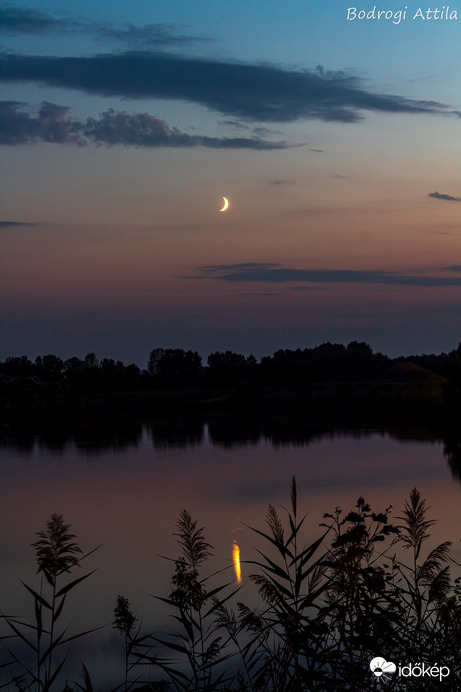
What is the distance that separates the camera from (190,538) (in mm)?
3398

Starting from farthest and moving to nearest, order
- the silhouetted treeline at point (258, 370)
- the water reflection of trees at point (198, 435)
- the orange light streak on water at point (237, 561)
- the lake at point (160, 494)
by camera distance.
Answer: the silhouetted treeline at point (258, 370) < the water reflection of trees at point (198, 435) < the orange light streak on water at point (237, 561) < the lake at point (160, 494)

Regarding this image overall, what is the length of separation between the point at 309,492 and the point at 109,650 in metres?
9.99

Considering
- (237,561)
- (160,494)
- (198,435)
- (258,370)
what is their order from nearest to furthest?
(237,561) < (160,494) < (198,435) < (258,370)

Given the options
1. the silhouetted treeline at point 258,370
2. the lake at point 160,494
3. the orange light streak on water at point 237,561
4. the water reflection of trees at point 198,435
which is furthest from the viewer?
the silhouetted treeline at point 258,370

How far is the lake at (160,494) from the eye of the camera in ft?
33.6

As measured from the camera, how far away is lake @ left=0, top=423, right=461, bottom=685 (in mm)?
10234

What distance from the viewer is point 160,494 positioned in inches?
730

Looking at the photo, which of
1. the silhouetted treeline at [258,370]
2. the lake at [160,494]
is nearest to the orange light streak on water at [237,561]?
the lake at [160,494]

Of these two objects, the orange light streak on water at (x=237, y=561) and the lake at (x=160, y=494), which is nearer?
the lake at (x=160, y=494)

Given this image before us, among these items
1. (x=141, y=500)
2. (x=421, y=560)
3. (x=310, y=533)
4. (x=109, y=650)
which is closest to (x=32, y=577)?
(x=109, y=650)

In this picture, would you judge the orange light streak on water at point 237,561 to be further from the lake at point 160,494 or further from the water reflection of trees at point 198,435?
the water reflection of trees at point 198,435

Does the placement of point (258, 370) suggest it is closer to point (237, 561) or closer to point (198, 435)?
point (198, 435)

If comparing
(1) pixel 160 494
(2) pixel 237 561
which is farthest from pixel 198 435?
(2) pixel 237 561

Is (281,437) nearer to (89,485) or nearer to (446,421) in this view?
(446,421)
